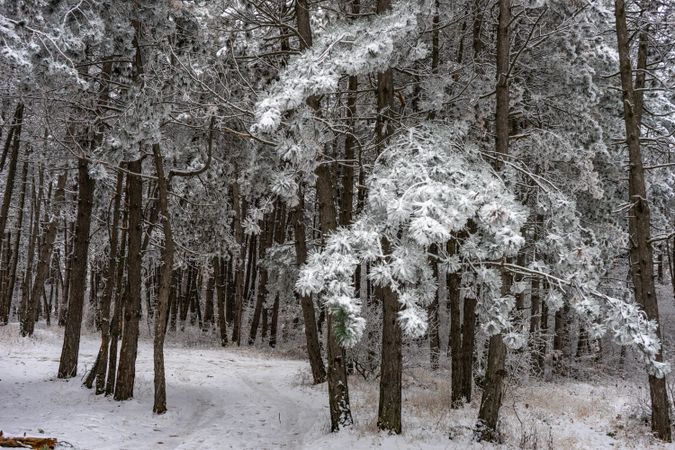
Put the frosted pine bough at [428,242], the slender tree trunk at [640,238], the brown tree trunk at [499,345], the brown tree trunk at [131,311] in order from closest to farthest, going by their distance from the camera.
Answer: the frosted pine bough at [428,242] → the brown tree trunk at [499,345] → the slender tree trunk at [640,238] → the brown tree trunk at [131,311]

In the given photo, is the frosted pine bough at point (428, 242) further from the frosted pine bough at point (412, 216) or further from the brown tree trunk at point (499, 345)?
the brown tree trunk at point (499, 345)

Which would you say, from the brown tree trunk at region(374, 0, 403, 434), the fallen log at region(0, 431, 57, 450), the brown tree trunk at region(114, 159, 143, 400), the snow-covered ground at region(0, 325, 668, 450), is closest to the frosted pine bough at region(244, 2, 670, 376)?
the brown tree trunk at region(374, 0, 403, 434)

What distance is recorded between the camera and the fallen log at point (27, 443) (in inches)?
278

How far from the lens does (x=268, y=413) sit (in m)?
11.2

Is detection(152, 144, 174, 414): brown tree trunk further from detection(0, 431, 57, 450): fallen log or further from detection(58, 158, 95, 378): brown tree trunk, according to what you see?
detection(0, 431, 57, 450): fallen log

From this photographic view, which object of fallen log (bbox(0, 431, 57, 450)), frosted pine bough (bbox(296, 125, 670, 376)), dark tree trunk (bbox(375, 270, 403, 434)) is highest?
frosted pine bough (bbox(296, 125, 670, 376))

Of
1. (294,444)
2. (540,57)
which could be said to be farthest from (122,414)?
(540,57)

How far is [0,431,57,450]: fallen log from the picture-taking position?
23.2ft

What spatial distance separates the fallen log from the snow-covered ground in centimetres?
80

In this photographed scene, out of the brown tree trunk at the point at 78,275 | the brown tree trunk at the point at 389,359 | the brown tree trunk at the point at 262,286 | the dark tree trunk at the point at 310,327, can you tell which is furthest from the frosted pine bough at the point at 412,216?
the brown tree trunk at the point at 262,286

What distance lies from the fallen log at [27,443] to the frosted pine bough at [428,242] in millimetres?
4614

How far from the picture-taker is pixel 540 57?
1109cm

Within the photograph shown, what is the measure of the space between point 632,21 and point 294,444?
11956 millimetres

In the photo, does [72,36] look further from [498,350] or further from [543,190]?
[498,350]
